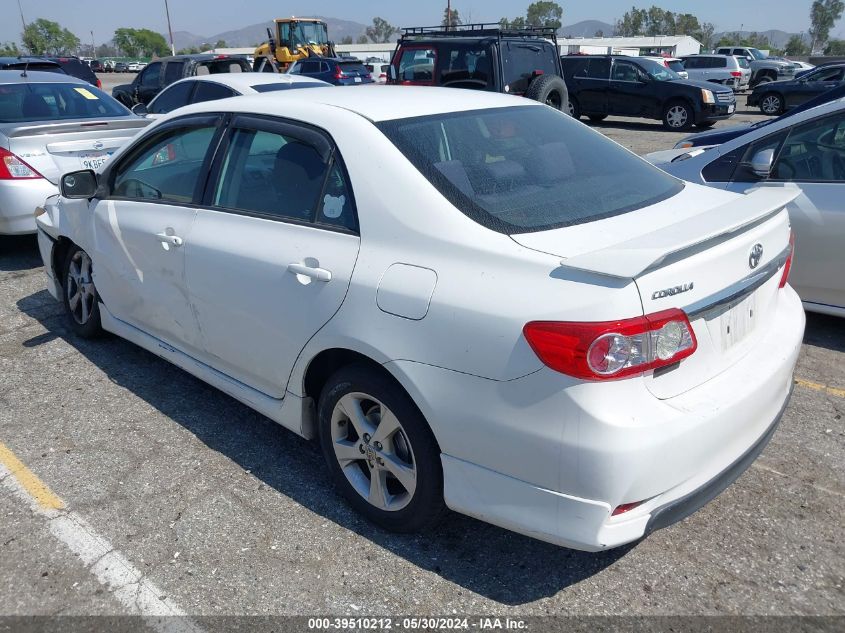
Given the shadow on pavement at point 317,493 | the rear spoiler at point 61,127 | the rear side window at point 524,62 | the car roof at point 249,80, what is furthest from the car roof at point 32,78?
the rear side window at point 524,62

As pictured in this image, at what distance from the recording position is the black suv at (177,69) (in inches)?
512

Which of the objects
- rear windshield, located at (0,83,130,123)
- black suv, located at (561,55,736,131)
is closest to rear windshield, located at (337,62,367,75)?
black suv, located at (561,55,736,131)

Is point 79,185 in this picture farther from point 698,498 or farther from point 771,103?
point 771,103

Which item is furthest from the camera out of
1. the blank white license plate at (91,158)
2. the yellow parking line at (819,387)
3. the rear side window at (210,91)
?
the rear side window at (210,91)

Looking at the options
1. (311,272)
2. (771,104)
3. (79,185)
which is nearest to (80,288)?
(79,185)

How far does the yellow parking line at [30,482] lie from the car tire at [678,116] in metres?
16.8

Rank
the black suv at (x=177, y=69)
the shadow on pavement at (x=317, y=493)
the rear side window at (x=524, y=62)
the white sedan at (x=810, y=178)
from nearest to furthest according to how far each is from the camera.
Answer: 1. the shadow on pavement at (x=317, y=493)
2. the white sedan at (x=810, y=178)
3. the rear side window at (x=524, y=62)
4. the black suv at (x=177, y=69)

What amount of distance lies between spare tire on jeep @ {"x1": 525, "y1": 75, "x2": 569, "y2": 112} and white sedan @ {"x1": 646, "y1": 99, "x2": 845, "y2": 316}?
615 centimetres

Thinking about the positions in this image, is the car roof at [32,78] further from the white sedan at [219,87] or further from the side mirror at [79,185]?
the side mirror at [79,185]

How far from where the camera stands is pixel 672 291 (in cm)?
222

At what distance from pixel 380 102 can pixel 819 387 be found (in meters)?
2.96

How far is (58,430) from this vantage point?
3.79 meters

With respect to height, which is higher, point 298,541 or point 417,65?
point 417,65

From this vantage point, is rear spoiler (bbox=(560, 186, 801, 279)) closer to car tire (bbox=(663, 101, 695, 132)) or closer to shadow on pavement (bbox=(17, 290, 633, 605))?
shadow on pavement (bbox=(17, 290, 633, 605))
